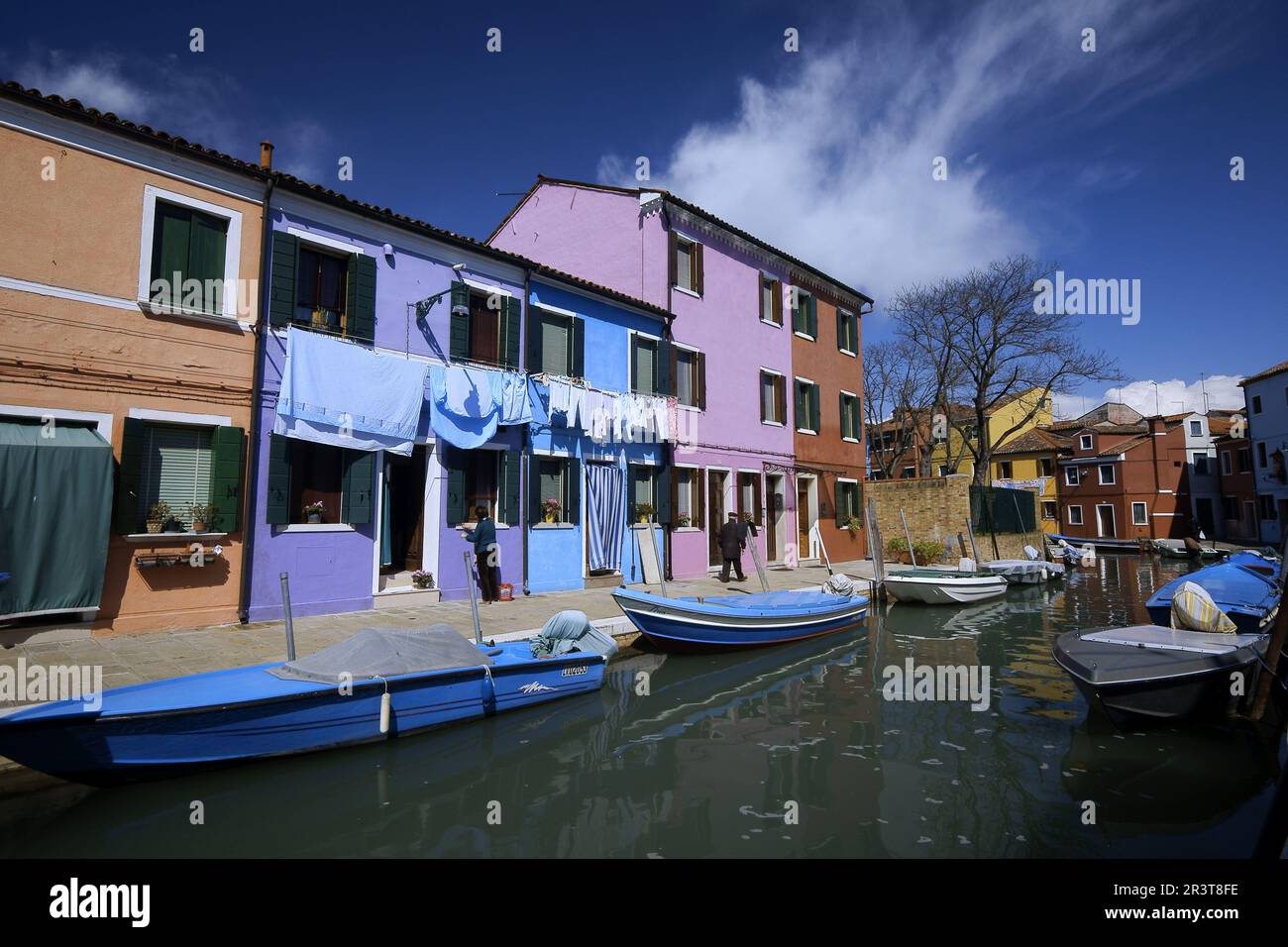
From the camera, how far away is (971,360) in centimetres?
2869

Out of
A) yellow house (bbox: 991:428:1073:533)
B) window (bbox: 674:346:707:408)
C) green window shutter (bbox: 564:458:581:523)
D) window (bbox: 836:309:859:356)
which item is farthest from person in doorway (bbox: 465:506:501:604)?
yellow house (bbox: 991:428:1073:533)

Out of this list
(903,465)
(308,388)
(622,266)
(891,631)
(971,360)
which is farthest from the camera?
(903,465)

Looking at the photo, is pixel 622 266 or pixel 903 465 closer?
pixel 622 266

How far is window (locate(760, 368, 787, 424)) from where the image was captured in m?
20.4

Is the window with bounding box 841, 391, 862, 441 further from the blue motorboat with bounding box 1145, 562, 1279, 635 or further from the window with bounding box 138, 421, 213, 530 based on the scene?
the window with bounding box 138, 421, 213, 530

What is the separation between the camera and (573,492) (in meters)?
14.5

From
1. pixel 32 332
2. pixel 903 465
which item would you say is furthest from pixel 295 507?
pixel 903 465

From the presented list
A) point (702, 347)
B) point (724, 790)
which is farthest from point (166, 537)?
point (702, 347)

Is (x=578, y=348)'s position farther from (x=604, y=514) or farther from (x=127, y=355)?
(x=127, y=355)

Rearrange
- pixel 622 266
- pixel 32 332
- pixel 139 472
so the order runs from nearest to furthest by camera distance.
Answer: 1. pixel 32 332
2. pixel 139 472
3. pixel 622 266

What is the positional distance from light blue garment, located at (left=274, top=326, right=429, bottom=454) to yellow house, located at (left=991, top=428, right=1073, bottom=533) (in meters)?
42.0

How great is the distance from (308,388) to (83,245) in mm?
3150

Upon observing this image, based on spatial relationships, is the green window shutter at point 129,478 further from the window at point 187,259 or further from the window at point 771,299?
the window at point 771,299
